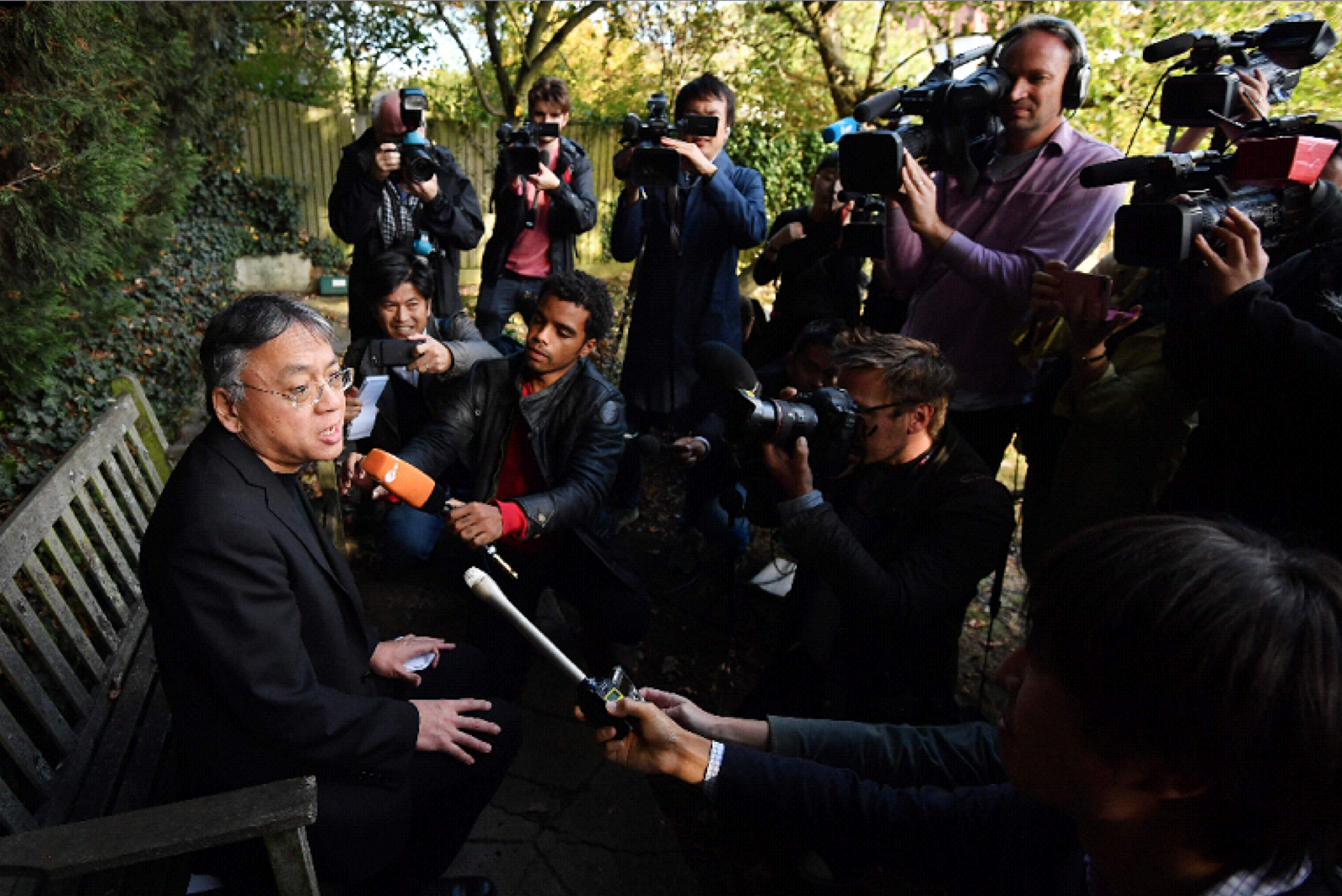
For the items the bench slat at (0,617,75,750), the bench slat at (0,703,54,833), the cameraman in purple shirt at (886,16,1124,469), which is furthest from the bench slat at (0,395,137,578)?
the cameraman in purple shirt at (886,16,1124,469)

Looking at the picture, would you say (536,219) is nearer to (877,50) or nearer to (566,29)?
(877,50)

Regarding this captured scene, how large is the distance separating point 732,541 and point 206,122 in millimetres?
9119

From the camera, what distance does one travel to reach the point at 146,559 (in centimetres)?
175

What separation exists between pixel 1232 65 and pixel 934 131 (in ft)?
2.95

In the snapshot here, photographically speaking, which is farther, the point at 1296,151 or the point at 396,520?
the point at 396,520

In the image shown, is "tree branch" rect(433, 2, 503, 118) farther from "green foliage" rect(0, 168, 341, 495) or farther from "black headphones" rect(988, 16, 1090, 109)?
"black headphones" rect(988, 16, 1090, 109)

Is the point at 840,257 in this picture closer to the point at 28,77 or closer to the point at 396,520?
the point at 396,520

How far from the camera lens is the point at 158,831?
145 centimetres

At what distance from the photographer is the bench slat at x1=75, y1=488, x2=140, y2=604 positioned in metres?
2.33

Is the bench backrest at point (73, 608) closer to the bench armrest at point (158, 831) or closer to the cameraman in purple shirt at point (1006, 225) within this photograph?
the bench armrest at point (158, 831)

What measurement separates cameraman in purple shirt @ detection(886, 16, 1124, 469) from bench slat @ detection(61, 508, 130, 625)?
2731mm

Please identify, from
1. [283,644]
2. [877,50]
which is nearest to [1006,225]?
[283,644]

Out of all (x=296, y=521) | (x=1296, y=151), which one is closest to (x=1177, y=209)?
(x=1296, y=151)

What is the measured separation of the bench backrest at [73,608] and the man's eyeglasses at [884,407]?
2.17 metres
